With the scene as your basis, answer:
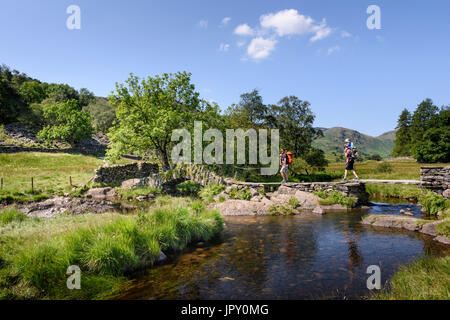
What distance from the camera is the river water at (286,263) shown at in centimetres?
692

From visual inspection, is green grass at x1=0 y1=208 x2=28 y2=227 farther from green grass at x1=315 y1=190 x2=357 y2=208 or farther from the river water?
green grass at x1=315 y1=190 x2=357 y2=208

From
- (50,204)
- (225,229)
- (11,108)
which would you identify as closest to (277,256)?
(225,229)

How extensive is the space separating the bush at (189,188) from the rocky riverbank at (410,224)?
Answer: 15.8 m

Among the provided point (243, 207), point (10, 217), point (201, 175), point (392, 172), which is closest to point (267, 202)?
point (243, 207)

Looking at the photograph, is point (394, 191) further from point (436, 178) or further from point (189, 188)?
point (189, 188)

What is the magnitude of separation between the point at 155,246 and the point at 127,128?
17770 millimetres

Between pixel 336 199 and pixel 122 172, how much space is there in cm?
2445

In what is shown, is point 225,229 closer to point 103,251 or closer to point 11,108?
point 103,251

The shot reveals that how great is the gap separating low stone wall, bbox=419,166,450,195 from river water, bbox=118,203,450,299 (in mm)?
8548

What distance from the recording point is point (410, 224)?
13039mm

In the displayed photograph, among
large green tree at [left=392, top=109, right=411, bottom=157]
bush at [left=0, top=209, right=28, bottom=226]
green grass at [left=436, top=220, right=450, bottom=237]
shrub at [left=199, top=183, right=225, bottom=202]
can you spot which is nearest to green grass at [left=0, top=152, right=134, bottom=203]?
bush at [left=0, top=209, right=28, bottom=226]

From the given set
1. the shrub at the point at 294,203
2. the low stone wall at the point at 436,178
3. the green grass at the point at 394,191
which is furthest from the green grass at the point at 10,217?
the green grass at the point at 394,191

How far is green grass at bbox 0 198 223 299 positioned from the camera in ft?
21.5

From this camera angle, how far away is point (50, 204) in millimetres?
19516
